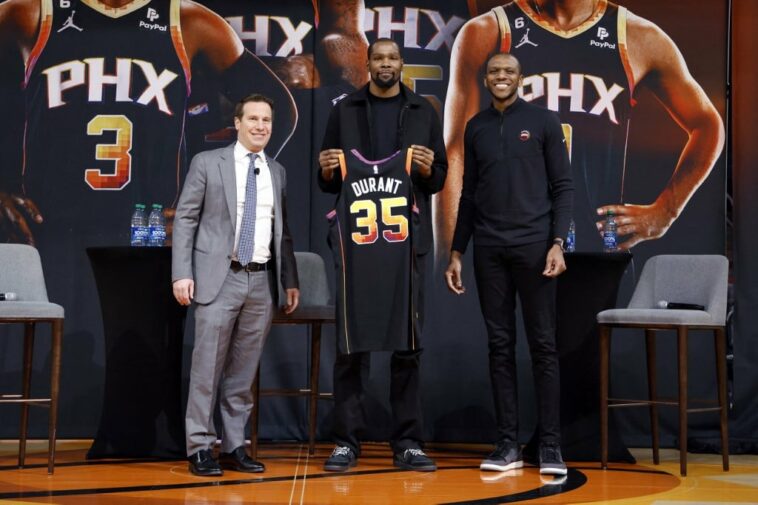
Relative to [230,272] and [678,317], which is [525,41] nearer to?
[678,317]

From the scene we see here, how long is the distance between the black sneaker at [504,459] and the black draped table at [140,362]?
4.70ft

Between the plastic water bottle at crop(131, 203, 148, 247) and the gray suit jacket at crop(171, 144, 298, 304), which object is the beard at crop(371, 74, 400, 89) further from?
the plastic water bottle at crop(131, 203, 148, 247)

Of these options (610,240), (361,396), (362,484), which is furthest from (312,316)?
(610,240)

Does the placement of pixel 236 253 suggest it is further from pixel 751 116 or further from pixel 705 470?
pixel 751 116

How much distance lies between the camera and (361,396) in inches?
168

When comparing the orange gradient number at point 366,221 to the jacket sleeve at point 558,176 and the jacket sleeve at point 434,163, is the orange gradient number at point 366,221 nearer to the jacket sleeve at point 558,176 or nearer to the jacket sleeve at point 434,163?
the jacket sleeve at point 434,163

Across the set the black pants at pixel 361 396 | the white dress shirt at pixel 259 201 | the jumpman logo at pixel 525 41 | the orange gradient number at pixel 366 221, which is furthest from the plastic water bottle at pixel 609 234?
the white dress shirt at pixel 259 201

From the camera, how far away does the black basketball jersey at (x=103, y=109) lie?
225 inches

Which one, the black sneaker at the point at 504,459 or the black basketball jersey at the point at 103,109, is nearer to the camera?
the black sneaker at the point at 504,459

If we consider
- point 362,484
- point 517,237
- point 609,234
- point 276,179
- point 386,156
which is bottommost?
point 362,484

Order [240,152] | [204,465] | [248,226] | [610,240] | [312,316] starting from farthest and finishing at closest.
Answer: [610,240], [312,316], [240,152], [248,226], [204,465]

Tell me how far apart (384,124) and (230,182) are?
72 cm

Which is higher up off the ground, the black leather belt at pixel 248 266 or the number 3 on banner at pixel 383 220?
the number 3 on banner at pixel 383 220

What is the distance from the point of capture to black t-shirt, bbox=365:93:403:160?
14.0 feet
